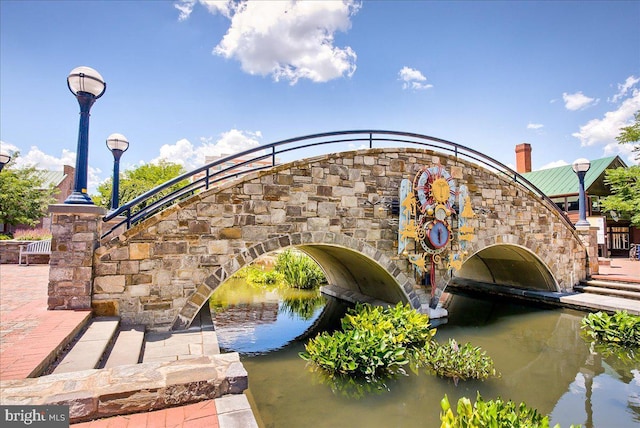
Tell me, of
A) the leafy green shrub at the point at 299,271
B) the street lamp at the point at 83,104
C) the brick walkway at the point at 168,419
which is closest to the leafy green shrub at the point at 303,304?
the leafy green shrub at the point at 299,271

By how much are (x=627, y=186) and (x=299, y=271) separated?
1886cm

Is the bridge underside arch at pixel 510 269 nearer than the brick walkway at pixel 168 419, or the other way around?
the brick walkway at pixel 168 419

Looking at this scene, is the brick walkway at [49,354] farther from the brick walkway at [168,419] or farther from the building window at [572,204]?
the building window at [572,204]

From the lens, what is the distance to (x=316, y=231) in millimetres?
7734

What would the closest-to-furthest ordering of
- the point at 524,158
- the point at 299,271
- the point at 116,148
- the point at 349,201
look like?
the point at 349,201
the point at 116,148
the point at 299,271
the point at 524,158

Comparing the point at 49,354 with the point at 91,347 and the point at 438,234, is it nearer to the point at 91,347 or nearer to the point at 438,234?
the point at 91,347

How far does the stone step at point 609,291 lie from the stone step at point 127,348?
13.1 m

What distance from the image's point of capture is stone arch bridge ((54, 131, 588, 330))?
6160 mm

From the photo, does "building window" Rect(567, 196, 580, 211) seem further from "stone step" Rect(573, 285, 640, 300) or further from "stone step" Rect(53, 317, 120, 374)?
"stone step" Rect(53, 317, 120, 374)

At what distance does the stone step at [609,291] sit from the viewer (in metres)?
10.6

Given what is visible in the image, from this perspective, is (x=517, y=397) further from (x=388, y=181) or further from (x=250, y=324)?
(x=250, y=324)

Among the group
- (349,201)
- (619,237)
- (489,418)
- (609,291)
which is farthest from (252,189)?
(619,237)

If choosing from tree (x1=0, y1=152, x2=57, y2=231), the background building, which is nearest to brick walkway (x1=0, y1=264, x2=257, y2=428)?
tree (x1=0, y1=152, x2=57, y2=231)

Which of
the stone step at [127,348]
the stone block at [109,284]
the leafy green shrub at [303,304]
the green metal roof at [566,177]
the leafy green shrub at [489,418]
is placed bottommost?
the leafy green shrub at [303,304]
